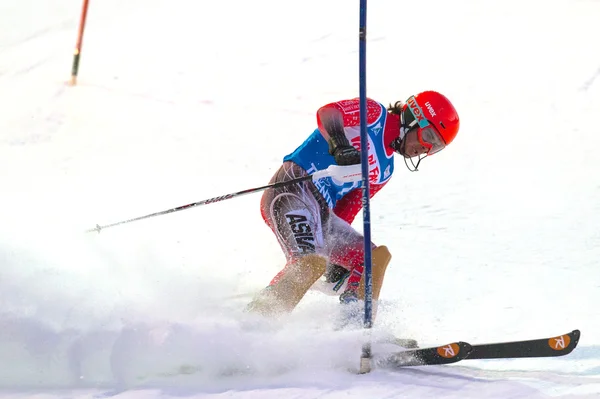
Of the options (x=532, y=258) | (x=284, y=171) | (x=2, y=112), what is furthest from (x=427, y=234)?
(x=2, y=112)

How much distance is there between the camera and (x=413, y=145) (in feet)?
14.9

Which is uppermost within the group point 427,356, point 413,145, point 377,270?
point 413,145

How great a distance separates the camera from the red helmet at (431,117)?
448 cm

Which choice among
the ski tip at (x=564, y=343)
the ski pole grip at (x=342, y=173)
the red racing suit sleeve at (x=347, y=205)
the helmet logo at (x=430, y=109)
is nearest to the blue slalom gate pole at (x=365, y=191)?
the ski pole grip at (x=342, y=173)

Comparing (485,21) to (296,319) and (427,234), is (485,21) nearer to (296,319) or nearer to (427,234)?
(427,234)

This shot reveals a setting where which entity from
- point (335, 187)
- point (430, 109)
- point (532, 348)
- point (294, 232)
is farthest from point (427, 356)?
point (430, 109)

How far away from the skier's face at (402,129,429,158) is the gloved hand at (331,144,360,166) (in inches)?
15.7

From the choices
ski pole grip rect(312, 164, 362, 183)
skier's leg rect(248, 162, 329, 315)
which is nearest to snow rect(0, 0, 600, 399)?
skier's leg rect(248, 162, 329, 315)

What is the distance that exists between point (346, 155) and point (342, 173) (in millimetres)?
179

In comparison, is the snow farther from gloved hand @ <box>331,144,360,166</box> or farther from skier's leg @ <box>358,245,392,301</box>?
gloved hand @ <box>331,144,360,166</box>

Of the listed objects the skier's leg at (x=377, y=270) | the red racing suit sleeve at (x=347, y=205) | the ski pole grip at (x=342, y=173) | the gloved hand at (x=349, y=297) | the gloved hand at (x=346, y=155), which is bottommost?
the gloved hand at (x=349, y=297)

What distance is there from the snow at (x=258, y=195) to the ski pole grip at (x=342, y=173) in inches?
30.2

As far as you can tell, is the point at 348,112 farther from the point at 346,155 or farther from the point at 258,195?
the point at 258,195

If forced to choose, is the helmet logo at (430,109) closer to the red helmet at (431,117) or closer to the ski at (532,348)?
the red helmet at (431,117)
